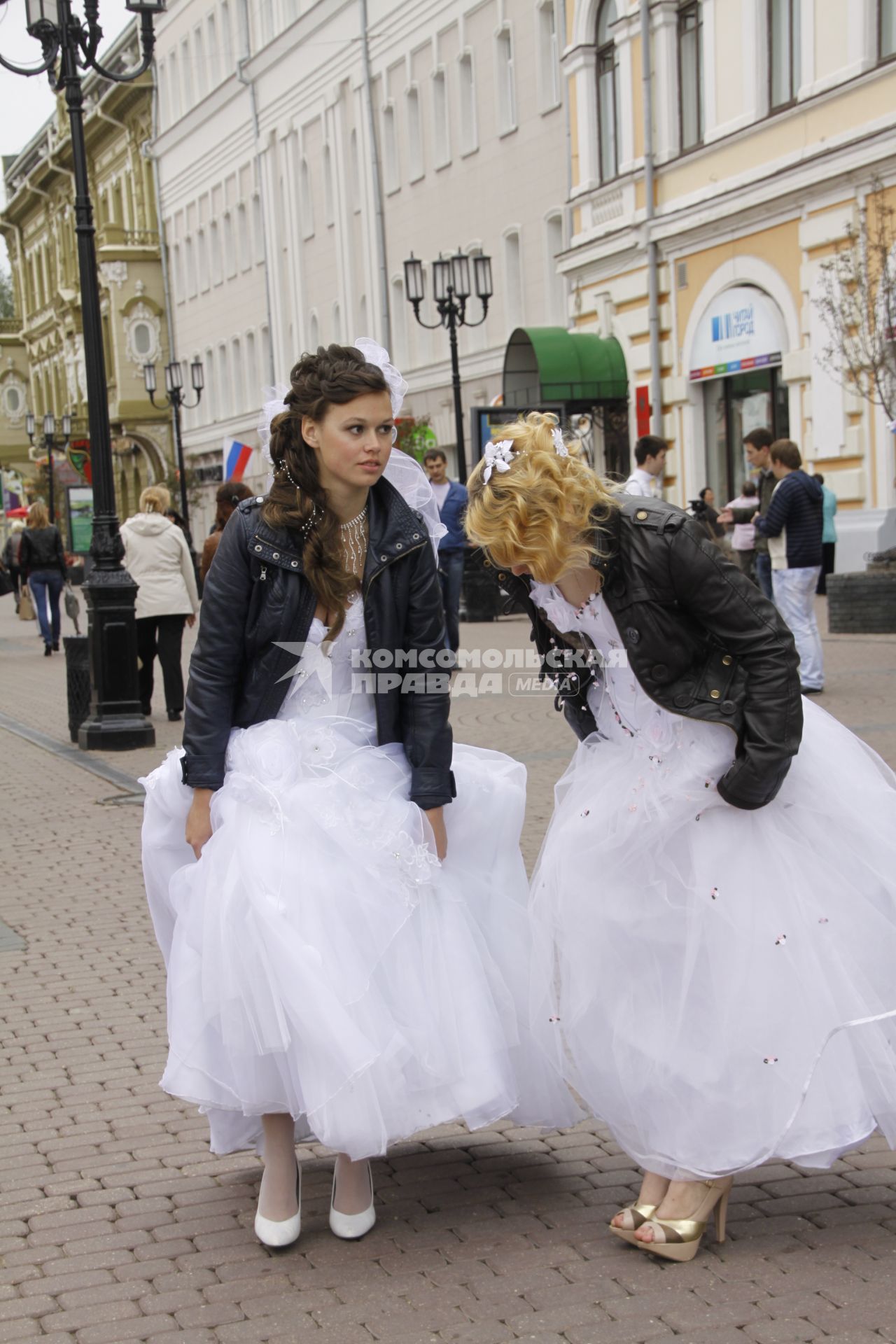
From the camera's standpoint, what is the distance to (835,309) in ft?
64.2

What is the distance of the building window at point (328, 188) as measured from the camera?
40.6 m

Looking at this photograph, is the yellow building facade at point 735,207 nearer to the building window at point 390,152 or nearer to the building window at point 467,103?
the building window at point 467,103

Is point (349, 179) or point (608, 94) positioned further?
point (349, 179)

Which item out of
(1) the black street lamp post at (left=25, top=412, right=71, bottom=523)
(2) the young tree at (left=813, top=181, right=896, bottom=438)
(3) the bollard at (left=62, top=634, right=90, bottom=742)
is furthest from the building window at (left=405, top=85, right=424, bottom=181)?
(3) the bollard at (left=62, top=634, right=90, bottom=742)

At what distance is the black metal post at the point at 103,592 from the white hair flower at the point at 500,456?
333 inches

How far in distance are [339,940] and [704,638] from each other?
1.01 metres

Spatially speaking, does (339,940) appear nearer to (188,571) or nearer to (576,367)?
(188,571)

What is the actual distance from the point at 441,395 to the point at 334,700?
32.0 m

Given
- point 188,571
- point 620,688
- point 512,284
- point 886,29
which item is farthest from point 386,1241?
point 512,284

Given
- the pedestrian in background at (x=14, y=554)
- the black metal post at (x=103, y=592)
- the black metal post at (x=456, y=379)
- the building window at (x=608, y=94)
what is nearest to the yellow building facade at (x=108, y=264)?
the building window at (x=608, y=94)

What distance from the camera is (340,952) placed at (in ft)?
10.9

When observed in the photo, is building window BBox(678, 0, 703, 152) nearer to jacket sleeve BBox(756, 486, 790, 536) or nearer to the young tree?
the young tree

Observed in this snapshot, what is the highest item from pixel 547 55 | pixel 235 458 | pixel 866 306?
pixel 547 55

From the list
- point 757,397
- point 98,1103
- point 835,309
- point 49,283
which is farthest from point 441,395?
point 49,283
